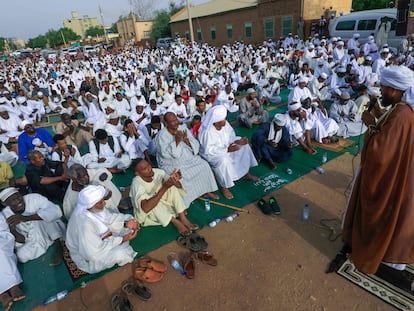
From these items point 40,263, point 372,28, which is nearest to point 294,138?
point 40,263

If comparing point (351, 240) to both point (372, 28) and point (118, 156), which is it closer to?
point (118, 156)

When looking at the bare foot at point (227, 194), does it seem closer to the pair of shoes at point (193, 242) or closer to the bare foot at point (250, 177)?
the bare foot at point (250, 177)

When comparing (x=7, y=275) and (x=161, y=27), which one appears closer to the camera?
(x=7, y=275)

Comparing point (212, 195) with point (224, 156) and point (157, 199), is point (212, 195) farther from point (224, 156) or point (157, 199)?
point (157, 199)

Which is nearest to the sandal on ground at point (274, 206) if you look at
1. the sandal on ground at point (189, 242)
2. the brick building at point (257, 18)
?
the sandal on ground at point (189, 242)

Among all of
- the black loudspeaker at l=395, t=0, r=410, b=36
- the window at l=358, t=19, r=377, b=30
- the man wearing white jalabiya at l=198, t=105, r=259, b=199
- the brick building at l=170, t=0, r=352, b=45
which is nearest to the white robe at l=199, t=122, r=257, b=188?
the man wearing white jalabiya at l=198, t=105, r=259, b=199

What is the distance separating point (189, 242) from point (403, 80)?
2.72 m

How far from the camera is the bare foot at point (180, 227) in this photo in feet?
11.7

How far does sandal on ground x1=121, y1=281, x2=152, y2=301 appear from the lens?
2781 mm

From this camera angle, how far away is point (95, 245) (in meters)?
2.89

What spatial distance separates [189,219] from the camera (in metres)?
3.93

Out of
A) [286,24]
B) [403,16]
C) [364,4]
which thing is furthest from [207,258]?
[364,4]

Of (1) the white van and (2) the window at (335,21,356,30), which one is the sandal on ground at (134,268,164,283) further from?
(2) the window at (335,21,356,30)

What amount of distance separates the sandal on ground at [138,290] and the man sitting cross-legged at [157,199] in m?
0.85
